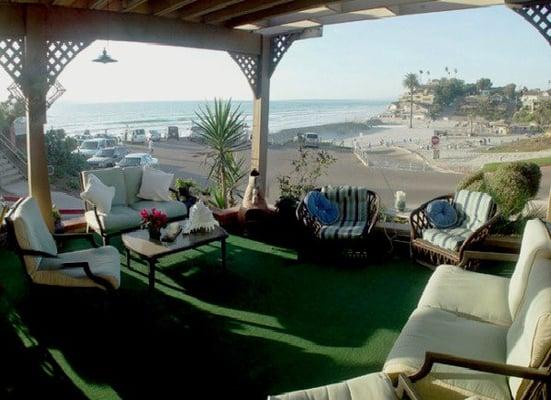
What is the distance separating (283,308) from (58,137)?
17694mm

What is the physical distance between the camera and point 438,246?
15.5 feet

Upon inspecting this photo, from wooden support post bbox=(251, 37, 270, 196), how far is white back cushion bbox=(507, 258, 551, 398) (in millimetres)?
4549

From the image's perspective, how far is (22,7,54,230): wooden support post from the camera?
5004mm

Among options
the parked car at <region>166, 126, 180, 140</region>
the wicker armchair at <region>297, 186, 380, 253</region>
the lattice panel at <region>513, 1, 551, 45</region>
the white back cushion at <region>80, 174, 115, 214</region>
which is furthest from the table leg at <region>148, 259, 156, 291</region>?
the parked car at <region>166, 126, 180, 140</region>

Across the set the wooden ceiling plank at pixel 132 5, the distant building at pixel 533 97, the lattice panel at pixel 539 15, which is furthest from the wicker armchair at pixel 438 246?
the distant building at pixel 533 97

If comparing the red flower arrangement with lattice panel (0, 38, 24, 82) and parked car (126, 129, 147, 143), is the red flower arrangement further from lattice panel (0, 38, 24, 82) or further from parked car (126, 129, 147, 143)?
parked car (126, 129, 147, 143)

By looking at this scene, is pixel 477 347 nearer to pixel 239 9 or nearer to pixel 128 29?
pixel 239 9

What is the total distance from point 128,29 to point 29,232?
3075 mm

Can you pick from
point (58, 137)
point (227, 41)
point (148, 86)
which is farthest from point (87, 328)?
point (148, 86)

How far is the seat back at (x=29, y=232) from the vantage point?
3.51 metres

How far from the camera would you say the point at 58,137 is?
1902 centimetres

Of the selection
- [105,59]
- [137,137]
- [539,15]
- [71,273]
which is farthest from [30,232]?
[137,137]

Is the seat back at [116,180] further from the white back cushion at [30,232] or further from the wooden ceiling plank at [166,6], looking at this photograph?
the wooden ceiling plank at [166,6]

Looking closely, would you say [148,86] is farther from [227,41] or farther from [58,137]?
[227,41]
